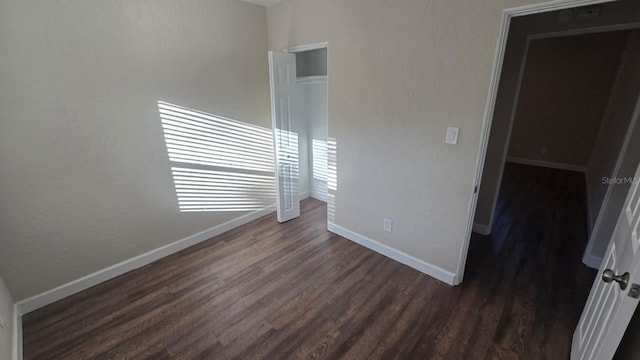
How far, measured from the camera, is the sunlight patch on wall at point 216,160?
254cm

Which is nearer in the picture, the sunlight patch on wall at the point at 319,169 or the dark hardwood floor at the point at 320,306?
the dark hardwood floor at the point at 320,306

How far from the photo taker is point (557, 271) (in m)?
2.40

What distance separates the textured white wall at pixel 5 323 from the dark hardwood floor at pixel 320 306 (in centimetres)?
16

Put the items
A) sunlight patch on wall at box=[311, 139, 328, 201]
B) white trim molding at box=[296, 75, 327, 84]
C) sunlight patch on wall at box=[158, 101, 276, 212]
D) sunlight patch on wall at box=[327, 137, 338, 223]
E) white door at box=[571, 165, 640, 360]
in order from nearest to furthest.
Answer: white door at box=[571, 165, 640, 360] < sunlight patch on wall at box=[158, 101, 276, 212] < sunlight patch on wall at box=[327, 137, 338, 223] < white trim molding at box=[296, 75, 327, 84] < sunlight patch on wall at box=[311, 139, 328, 201]

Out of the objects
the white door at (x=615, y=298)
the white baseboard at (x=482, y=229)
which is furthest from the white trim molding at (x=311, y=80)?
the white door at (x=615, y=298)

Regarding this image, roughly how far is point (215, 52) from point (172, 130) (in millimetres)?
879

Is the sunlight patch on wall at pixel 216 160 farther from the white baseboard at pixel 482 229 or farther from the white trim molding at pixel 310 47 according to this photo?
the white baseboard at pixel 482 229

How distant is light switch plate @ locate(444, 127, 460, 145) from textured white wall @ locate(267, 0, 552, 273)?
4 cm

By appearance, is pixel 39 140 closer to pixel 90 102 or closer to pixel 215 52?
pixel 90 102

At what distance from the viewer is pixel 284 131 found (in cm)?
310

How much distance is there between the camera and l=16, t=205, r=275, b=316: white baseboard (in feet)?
6.66

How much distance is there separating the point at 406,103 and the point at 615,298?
1.64 meters

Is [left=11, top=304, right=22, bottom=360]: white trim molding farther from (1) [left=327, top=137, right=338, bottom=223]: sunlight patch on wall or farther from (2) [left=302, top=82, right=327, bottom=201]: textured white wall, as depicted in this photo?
(2) [left=302, top=82, right=327, bottom=201]: textured white wall

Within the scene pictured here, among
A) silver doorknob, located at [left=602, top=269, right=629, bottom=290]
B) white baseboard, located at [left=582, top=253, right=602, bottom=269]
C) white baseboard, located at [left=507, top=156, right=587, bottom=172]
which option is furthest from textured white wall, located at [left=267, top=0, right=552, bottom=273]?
white baseboard, located at [left=507, top=156, right=587, bottom=172]
